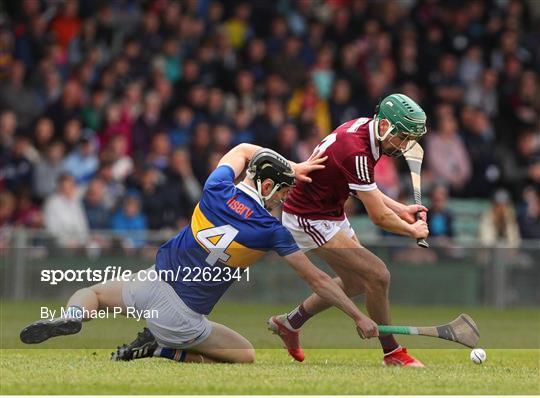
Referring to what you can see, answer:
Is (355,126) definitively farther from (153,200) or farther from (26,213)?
(26,213)

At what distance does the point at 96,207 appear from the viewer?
55.5ft

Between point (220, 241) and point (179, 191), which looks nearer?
point (220, 241)

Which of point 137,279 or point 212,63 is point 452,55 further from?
point 137,279

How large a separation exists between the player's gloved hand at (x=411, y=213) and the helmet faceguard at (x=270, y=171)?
4.09 feet

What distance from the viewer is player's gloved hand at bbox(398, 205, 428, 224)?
Result: 9.84 meters

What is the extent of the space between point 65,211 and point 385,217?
793 centimetres

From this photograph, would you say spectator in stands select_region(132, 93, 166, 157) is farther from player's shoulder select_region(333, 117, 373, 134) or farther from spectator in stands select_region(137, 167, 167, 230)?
player's shoulder select_region(333, 117, 373, 134)

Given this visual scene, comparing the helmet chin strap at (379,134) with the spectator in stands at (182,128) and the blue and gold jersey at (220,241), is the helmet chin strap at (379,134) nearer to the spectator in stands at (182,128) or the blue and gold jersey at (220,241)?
the blue and gold jersey at (220,241)

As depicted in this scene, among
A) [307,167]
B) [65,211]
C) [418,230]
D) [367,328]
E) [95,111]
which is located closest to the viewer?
[367,328]

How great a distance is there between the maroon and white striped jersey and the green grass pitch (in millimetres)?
1207

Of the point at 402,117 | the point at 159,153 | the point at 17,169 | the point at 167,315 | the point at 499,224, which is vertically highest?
the point at 402,117

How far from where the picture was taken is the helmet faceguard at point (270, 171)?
9031 millimetres

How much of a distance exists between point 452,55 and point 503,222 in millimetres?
3933

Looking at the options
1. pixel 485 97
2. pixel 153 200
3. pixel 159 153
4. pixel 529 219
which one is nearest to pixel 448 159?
pixel 529 219
